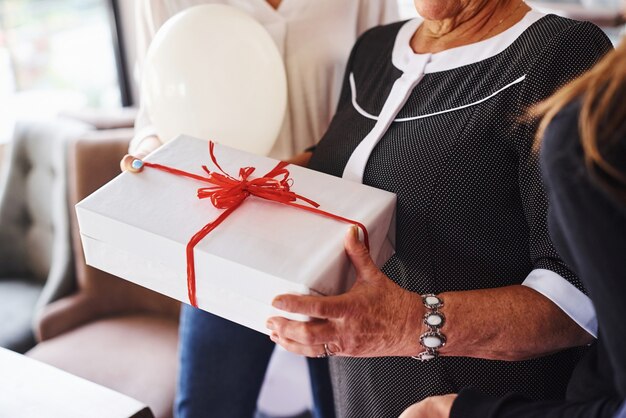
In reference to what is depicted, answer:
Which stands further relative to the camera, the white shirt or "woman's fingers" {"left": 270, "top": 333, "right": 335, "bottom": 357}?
the white shirt

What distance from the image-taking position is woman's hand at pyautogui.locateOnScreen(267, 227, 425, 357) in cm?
71

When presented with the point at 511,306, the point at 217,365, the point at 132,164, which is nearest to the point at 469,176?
the point at 511,306

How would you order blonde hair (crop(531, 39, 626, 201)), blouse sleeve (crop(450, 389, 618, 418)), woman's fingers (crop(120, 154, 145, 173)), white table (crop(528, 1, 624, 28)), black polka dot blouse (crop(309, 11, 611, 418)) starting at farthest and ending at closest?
white table (crop(528, 1, 624, 28)), woman's fingers (crop(120, 154, 145, 173)), black polka dot blouse (crop(309, 11, 611, 418)), blouse sleeve (crop(450, 389, 618, 418)), blonde hair (crop(531, 39, 626, 201))

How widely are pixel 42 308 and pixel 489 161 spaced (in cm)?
155

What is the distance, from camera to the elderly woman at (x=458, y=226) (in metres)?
0.77

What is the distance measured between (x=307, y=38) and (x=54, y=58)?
196 cm

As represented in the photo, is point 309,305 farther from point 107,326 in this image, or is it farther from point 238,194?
point 107,326

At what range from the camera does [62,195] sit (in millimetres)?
1971

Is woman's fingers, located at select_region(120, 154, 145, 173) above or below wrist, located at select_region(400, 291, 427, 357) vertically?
above

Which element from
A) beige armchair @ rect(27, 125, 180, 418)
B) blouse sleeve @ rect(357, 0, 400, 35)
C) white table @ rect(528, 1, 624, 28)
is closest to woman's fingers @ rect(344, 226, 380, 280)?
blouse sleeve @ rect(357, 0, 400, 35)

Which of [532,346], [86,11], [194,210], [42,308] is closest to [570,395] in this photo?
[532,346]

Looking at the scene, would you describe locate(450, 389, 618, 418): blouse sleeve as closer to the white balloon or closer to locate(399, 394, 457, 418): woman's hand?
locate(399, 394, 457, 418): woman's hand

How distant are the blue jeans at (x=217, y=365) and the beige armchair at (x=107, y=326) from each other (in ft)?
0.89

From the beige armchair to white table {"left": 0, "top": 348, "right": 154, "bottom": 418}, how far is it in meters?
0.75
